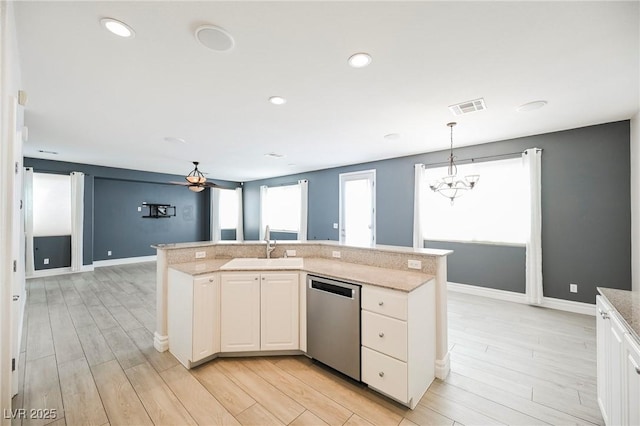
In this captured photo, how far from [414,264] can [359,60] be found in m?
1.85

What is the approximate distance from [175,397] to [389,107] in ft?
11.3

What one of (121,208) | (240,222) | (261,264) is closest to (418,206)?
(261,264)

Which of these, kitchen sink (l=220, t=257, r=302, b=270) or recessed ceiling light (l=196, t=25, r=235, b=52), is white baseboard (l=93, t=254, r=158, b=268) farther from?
recessed ceiling light (l=196, t=25, r=235, b=52)

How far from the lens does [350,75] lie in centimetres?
226

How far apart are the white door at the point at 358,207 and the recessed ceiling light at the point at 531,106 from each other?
3.07 meters

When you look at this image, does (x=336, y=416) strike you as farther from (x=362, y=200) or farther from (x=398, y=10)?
(x=362, y=200)

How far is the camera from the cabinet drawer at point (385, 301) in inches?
71.0

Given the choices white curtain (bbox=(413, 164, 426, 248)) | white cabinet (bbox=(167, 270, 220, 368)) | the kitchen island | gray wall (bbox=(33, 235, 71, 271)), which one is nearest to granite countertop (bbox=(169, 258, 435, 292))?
the kitchen island

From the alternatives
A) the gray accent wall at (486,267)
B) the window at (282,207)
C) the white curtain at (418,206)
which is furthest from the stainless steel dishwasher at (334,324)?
the window at (282,207)

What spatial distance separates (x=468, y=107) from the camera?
291cm

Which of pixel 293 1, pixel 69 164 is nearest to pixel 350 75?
pixel 293 1

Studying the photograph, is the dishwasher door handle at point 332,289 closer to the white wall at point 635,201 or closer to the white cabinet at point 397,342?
the white cabinet at point 397,342

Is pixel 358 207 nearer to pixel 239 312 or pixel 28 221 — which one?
pixel 239 312

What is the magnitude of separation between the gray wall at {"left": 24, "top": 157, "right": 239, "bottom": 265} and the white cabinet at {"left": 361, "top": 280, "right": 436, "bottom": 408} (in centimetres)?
628
